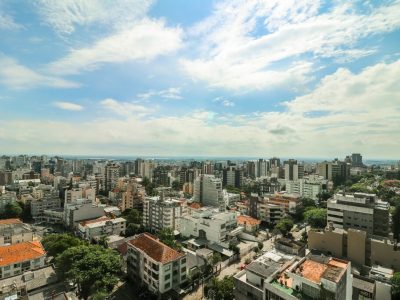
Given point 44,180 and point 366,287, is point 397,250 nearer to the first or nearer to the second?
point 366,287

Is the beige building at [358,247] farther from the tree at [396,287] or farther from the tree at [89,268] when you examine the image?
the tree at [89,268]

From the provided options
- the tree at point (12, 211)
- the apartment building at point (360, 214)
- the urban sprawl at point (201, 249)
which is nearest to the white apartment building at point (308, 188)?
the urban sprawl at point (201, 249)

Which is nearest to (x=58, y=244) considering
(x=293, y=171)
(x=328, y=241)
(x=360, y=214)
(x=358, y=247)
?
(x=328, y=241)

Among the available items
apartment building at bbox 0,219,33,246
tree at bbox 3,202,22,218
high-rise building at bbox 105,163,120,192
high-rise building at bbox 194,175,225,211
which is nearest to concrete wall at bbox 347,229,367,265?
high-rise building at bbox 194,175,225,211

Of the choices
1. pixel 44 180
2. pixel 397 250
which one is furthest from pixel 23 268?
pixel 44 180

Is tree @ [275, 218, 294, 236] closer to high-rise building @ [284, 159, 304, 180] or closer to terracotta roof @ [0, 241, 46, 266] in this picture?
terracotta roof @ [0, 241, 46, 266]

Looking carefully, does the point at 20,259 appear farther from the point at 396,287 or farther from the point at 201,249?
the point at 396,287
